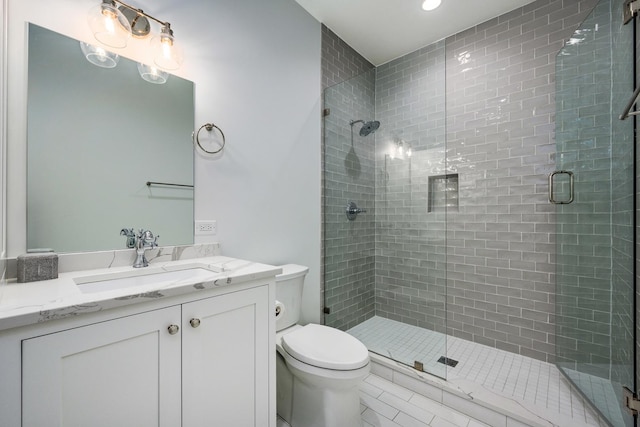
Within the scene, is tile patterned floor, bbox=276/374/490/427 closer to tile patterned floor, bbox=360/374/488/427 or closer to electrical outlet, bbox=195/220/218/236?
tile patterned floor, bbox=360/374/488/427

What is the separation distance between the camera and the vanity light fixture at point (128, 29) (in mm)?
1234

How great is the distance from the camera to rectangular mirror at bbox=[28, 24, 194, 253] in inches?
44.1

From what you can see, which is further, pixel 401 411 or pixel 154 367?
pixel 401 411

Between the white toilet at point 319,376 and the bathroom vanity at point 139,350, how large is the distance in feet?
0.78

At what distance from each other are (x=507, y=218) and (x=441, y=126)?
0.93 m

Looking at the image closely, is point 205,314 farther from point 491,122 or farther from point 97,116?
point 491,122

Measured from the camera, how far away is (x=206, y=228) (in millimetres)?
1603

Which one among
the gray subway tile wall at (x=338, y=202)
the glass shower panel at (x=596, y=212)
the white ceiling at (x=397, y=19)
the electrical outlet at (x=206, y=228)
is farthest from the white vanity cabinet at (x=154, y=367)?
the white ceiling at (x=397, y=19)

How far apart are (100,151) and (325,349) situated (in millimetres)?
1470

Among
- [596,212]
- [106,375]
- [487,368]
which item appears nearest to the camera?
[106,375]

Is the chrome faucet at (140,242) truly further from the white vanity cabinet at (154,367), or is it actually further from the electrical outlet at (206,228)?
the white vanity cabinet at (154,367)

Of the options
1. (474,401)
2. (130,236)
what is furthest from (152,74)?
(474,401)

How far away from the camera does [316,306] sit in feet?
7.67

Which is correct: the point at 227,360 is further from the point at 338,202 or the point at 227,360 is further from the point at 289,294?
the point at 338,202
